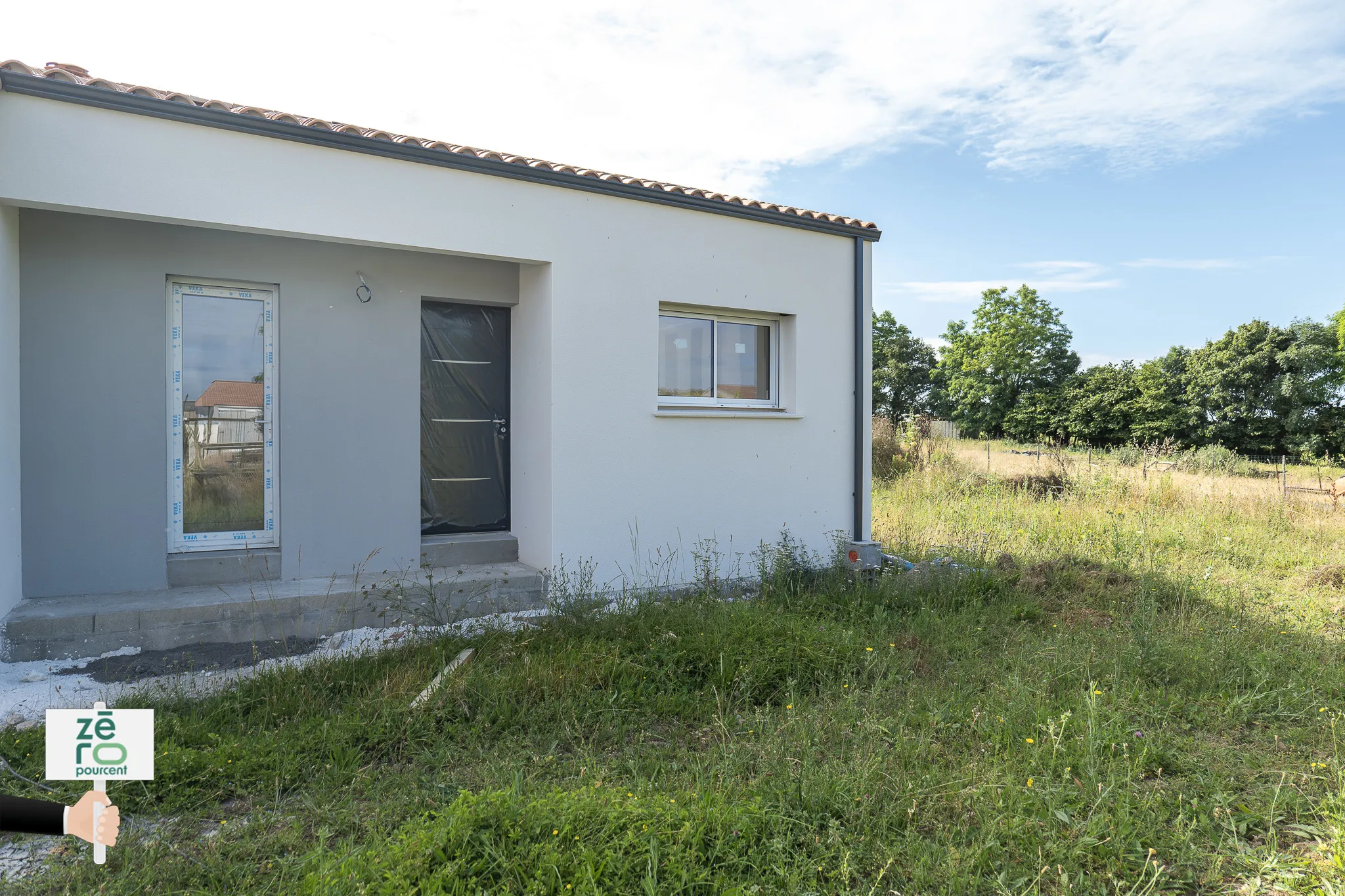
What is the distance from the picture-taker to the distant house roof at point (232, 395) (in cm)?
561

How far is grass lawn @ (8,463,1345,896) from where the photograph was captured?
2506 mm

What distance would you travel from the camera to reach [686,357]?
7.04 m

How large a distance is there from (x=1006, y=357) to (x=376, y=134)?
44.6m

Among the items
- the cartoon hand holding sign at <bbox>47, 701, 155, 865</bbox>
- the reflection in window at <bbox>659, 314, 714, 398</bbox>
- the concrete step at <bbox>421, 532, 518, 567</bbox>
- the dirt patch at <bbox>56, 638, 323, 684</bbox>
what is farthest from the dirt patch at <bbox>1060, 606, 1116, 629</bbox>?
the cartoon hand holding sign at <bbox>47, 701, 155, 865</bbox>

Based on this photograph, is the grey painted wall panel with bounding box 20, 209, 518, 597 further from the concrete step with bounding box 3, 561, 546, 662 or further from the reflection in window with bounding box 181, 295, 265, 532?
the concrete step with bounding box 3, 561, 546, 662

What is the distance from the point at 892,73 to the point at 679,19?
2808 millimetres

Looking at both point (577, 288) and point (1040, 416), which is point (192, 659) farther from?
point (1040, 416)

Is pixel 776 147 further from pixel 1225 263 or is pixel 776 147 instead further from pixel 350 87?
pixel 1225 263

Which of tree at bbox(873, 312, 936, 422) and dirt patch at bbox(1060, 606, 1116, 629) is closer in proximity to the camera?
dirt patch at bbox(1060, 606, 1116, 629)

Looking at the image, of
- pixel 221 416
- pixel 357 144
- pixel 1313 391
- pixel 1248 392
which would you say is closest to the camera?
pixel 357 144

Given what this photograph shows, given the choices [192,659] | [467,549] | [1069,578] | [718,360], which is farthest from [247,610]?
[1069,578]

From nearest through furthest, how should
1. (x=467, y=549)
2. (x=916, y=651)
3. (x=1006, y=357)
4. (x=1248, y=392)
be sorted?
(x=916, y=651), (x=467, y=549), (x=1248, y=392), (x=1006, y=357)

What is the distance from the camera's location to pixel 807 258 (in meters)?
Result: 7.34

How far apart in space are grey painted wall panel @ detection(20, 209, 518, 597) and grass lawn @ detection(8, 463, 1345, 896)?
1667 millimetres
